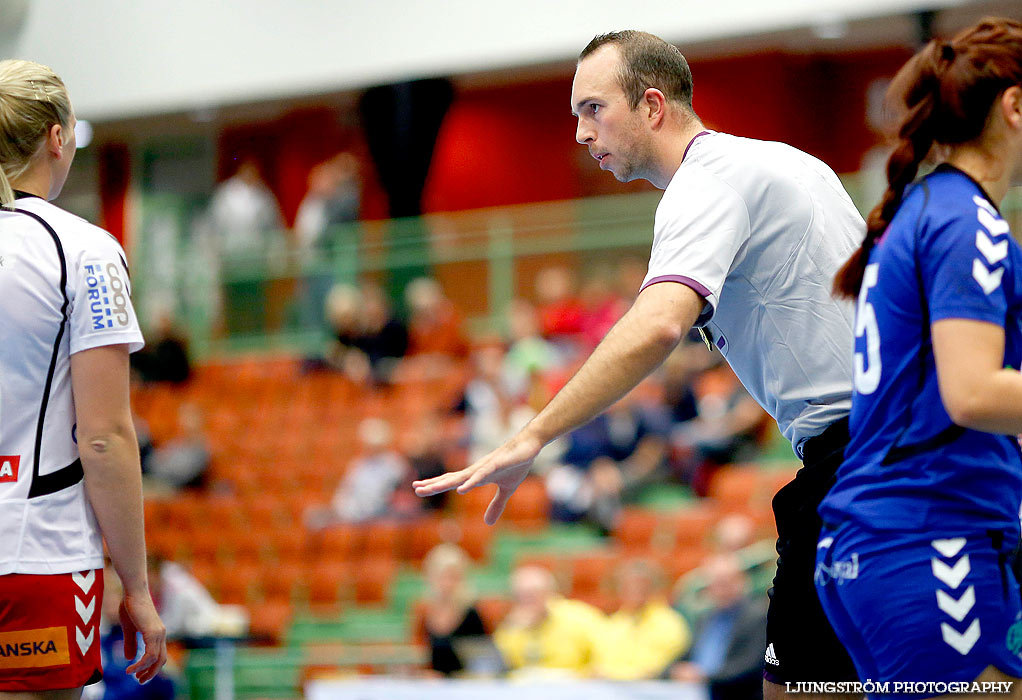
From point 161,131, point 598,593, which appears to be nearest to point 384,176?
point 161,131

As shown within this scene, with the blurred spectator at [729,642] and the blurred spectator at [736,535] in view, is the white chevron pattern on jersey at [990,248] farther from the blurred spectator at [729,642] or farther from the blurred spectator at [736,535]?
the blurred spectator at [736,535]

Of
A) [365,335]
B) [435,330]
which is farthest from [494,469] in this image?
[365,335]

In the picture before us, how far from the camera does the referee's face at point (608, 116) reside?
8.32 ft

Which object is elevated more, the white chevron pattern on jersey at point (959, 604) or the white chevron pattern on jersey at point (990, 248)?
the white chevron pattern on jersey at point (990, 248)

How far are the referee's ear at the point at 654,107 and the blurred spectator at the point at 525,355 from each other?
7.99 m

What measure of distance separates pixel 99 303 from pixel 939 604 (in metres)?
1.70

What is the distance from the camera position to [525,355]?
36.3 feet

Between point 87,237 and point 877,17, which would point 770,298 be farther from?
point 877,17

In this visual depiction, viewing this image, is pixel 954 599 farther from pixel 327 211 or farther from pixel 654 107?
pixel 327 211

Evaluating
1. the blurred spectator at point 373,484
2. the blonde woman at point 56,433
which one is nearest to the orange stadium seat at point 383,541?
the blurred spectator at point 373,484

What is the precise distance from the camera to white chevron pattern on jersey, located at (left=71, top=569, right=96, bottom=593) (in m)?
2.38

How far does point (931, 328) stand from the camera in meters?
1.86

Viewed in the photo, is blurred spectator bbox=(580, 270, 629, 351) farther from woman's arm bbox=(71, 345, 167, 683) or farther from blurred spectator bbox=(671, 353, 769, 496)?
woman's arm bbox=(71, 345, 167, 683)

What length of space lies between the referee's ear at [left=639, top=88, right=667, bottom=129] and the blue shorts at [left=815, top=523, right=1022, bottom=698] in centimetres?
104
